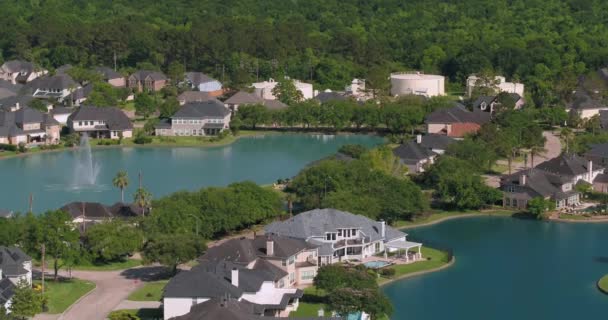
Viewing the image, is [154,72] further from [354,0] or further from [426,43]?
[354,0]

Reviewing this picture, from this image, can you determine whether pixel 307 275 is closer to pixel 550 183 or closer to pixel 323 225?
pixel 323 225

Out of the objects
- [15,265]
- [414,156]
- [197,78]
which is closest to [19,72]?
[197,78]

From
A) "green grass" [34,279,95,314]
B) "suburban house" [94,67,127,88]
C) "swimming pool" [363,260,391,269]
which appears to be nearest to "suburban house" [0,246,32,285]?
"green grass" [34,279,95,314]

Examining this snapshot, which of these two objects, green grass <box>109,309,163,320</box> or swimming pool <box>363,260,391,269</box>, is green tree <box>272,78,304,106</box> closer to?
swimming pool <box>363,260,391,269</box>

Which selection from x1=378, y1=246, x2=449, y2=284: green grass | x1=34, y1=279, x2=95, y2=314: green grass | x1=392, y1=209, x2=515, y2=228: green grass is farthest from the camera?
x1=392, y1=209, x2=515, y2=228: green grass

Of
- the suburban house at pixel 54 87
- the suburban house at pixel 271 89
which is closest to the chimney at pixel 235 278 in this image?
the suburban house at pixel 271 89

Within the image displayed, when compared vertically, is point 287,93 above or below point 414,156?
above

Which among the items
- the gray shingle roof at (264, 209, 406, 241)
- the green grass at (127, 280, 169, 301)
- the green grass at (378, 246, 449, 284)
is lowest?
the green grass at (127, 280, 169, 301)
